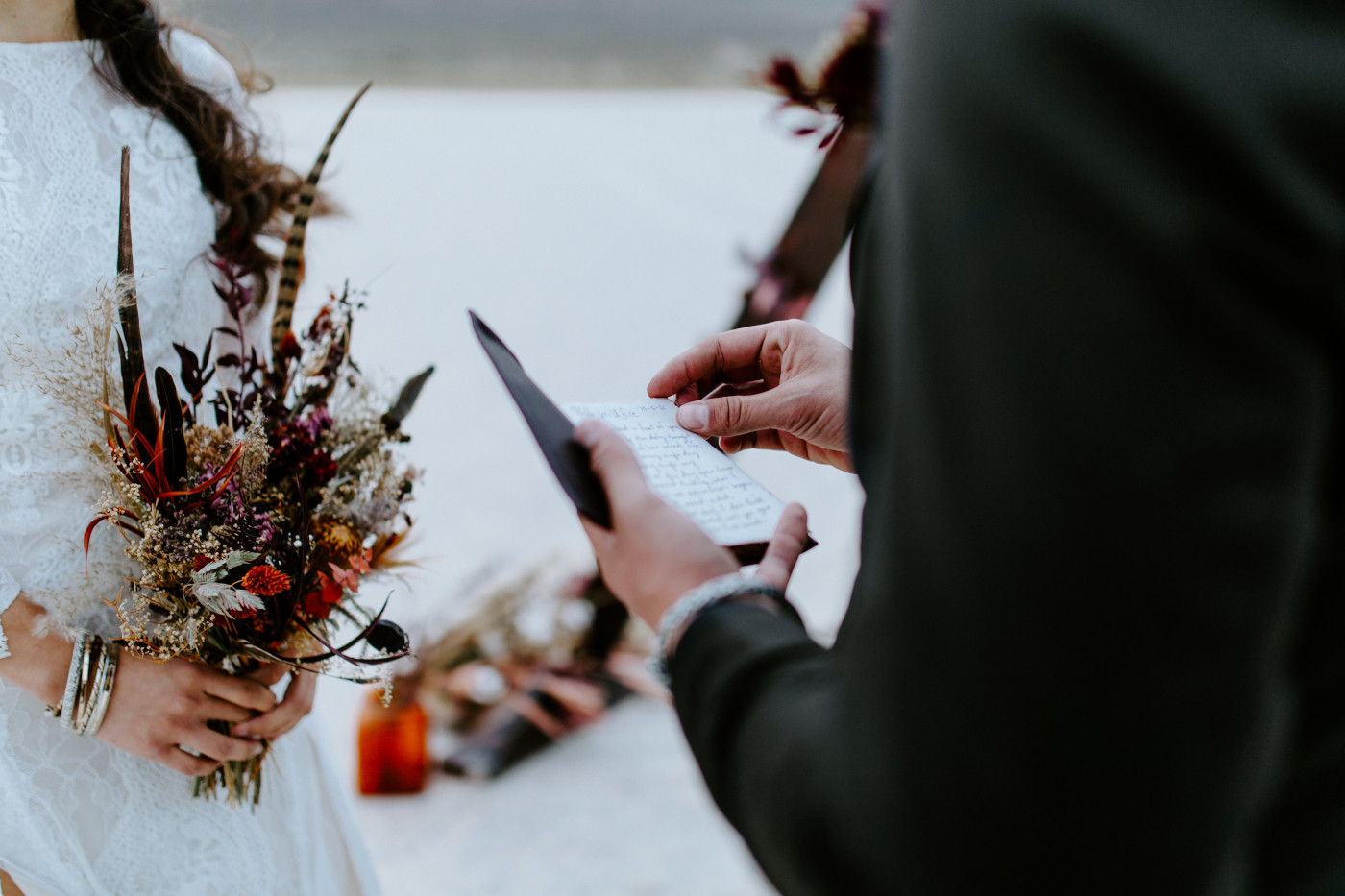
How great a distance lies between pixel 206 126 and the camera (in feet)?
3.76

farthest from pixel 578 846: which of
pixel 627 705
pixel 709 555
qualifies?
pixel 709 555

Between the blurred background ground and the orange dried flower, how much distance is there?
1.94 feet

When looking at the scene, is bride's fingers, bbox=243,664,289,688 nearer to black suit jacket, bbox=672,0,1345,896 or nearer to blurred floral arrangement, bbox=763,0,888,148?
black suit jacket, bbox=672,0,1345,896

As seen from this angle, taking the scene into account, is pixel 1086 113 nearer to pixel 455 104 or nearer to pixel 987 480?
pixel 987 480

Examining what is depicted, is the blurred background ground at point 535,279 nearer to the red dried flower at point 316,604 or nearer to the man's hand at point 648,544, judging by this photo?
the red dried flower at point 316,604

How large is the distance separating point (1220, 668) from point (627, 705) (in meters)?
2.34

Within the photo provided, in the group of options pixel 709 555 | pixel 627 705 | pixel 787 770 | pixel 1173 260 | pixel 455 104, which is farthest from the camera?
pixel 455 104

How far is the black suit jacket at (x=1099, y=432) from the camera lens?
0.35 metres

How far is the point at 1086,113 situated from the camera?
0.35 meters

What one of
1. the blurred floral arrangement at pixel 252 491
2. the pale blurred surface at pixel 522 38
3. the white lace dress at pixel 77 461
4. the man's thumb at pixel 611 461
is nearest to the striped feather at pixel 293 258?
the blurred floral arrangement at pixel 252 491

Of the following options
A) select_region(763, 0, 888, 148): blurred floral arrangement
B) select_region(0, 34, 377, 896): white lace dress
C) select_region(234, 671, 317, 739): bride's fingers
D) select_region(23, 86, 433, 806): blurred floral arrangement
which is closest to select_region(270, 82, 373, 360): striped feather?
select_region(23, 86, 433, 806): blurred floral arrangement

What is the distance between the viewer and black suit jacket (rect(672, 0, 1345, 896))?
348 millimetres

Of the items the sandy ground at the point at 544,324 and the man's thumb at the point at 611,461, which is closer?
the man's thumb at the point at 611,461

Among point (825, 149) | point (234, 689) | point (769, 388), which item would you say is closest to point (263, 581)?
point (234, 689)
